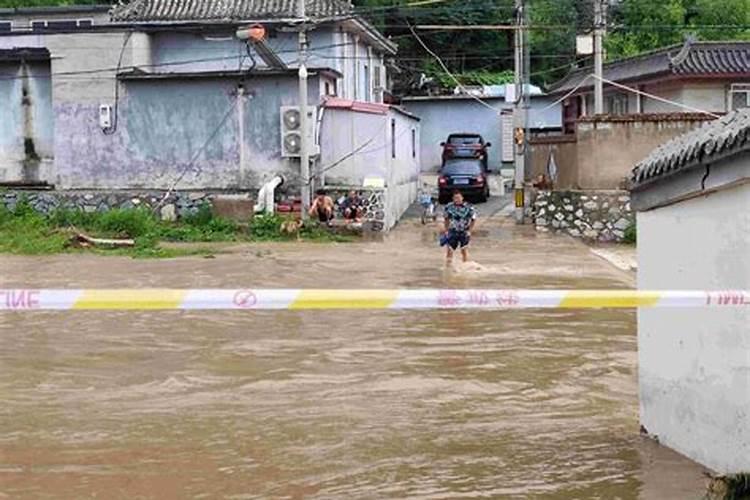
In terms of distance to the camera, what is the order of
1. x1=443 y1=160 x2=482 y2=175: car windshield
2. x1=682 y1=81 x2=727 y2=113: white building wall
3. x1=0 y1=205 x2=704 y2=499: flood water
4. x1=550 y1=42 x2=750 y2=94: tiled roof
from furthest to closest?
x1=443 y1=160 x2=482 y2=175: car windshield < x1=682 y1=81 x2=727 y2=113: white building wall < x1=550 y1=42 x2=750 y2=94: tiled roof < x1=0 y1=205 x2=704 y2=499: flood water

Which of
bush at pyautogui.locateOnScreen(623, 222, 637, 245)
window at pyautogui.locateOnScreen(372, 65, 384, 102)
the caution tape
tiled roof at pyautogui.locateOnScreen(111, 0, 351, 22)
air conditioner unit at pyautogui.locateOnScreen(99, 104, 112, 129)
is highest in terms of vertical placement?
tiled roof at pyautogui.locateOnScreen(111, 0, 351, 22)

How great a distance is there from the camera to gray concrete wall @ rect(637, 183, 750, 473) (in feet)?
23.6

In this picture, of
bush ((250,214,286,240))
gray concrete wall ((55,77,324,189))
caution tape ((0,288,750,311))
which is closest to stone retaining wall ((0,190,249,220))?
gray concrete wall ((55,77,324,189))

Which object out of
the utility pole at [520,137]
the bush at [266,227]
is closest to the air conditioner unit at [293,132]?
the bush at [266,227]

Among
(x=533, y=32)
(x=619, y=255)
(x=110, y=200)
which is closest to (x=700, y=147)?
(x=619, y=255)

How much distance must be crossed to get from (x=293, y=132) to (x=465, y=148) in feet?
→ 44.9

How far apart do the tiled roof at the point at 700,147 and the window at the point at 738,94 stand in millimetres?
26574

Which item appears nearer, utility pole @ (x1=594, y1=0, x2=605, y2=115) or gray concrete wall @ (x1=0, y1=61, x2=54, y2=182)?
utility pole @ (x1=594, y1=0, x2=605, y2=115)

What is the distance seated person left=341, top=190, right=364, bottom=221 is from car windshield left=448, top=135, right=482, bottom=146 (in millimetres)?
14140

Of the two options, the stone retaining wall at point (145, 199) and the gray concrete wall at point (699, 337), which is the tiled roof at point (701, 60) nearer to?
the stone retaining wall at point (145, 199)

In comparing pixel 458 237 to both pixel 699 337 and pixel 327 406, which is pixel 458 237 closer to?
pixel 327 406

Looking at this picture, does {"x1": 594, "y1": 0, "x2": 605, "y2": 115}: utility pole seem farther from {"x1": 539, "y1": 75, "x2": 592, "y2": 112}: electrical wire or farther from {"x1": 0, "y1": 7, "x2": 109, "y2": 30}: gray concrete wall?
{"x1": 0, "y1": 7, "x2": 109, "y2": 30}: gray concrete wall

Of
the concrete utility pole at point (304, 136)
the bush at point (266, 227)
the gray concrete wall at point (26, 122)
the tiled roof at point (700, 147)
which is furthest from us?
the gray concrete wall at point (26, 122)

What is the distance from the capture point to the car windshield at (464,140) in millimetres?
43094
